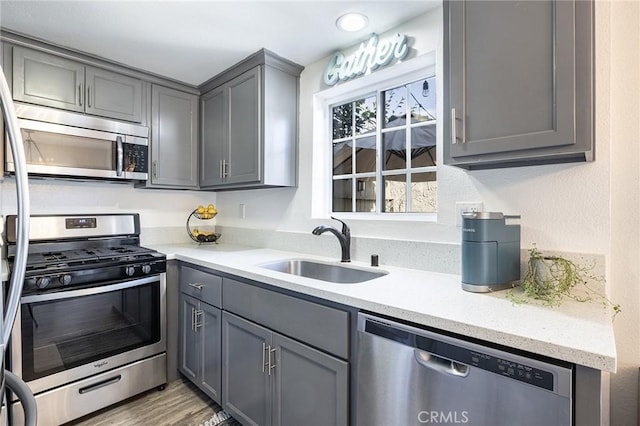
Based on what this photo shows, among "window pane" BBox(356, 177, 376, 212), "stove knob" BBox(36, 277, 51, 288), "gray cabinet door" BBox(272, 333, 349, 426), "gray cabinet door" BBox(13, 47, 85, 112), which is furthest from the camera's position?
"window pane" BBox(356, 177, 376, 212)

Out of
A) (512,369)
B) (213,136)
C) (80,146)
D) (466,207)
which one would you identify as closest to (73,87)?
(80,146)

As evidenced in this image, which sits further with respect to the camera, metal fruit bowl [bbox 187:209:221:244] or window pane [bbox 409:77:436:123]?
metal fruit bowl [bbox 187:209:221:244]

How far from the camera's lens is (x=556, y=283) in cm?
125

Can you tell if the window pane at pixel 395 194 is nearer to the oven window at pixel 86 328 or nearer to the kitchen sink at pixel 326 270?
the kitchen sink at pixel 326 270

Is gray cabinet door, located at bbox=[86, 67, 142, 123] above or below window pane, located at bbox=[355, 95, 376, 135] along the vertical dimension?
above

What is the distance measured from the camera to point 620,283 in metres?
1.28

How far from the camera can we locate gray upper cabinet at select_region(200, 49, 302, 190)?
220 cm

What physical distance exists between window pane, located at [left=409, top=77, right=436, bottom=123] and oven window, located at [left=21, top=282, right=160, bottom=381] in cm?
197

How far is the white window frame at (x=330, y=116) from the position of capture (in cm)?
186

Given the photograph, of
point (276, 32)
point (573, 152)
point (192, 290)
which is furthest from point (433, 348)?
point (276, 32)

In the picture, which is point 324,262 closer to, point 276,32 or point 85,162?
point 276,32

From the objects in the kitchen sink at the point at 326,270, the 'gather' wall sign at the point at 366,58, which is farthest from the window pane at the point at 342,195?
the 'gather' wall sign at the point at 366,58

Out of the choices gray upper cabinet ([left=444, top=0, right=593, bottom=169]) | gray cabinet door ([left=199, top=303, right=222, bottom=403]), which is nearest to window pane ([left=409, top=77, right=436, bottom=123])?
gray upper cabinet ([left=444, top=0, right=593, bottom=169])

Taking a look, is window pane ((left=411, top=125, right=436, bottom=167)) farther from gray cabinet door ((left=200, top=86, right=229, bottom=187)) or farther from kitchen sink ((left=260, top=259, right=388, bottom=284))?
gray cabinet door ((left=200, top=86, right=229, bottom=187))
